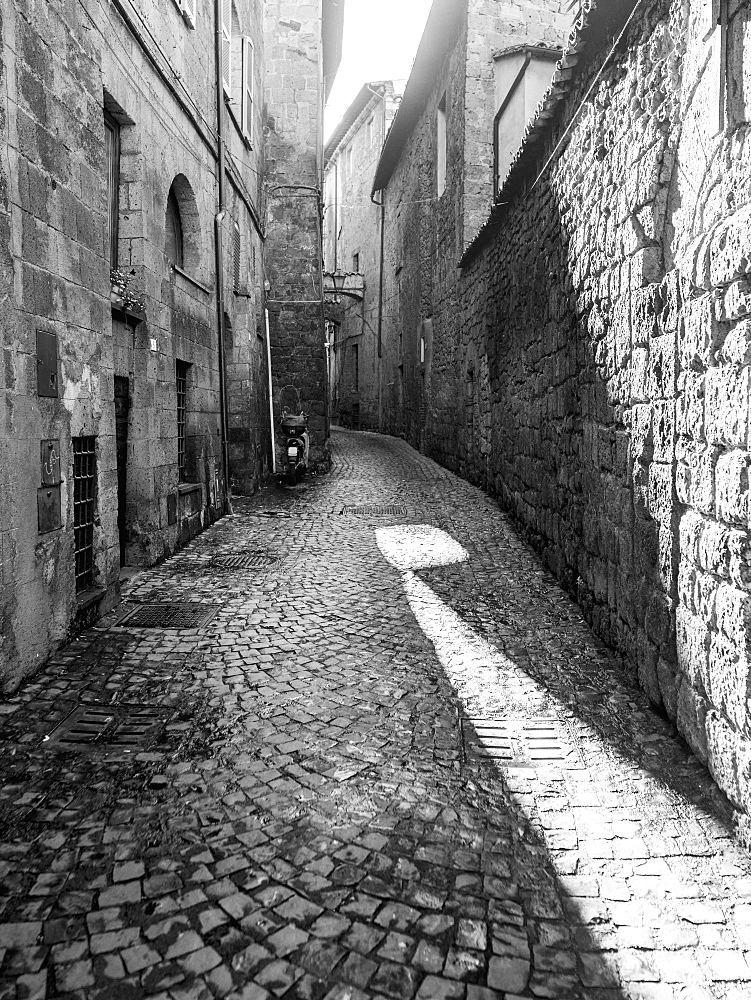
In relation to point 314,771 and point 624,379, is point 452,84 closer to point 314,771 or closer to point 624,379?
point 624,379

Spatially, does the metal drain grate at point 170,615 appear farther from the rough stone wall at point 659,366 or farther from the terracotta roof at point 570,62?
the terracotta roof at point 570,62

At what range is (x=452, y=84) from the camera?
45.4 ft

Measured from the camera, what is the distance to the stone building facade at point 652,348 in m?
2.68

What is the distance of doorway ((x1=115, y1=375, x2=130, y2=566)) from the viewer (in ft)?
21.5

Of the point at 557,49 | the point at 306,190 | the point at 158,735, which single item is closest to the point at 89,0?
the point at 158,735

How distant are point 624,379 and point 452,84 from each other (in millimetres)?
12060

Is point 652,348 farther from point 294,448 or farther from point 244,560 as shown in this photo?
point 294,448

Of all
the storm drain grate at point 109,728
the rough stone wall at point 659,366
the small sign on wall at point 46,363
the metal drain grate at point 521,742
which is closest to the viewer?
the rough stone wall at point 659,366

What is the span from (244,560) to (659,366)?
4.75m

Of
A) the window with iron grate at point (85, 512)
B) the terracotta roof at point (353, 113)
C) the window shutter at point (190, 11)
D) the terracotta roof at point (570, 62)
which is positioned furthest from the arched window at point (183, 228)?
the terracotta roof at point (353, 113)

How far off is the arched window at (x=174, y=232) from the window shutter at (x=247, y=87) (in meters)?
3.76

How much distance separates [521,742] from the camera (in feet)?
11.2

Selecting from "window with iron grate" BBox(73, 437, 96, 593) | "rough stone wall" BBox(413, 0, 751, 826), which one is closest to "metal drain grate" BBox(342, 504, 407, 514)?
"rough stone wall" BBox(413, 0, 751, 826)

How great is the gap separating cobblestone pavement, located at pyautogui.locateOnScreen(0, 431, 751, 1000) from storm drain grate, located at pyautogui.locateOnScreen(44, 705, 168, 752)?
47 mm
